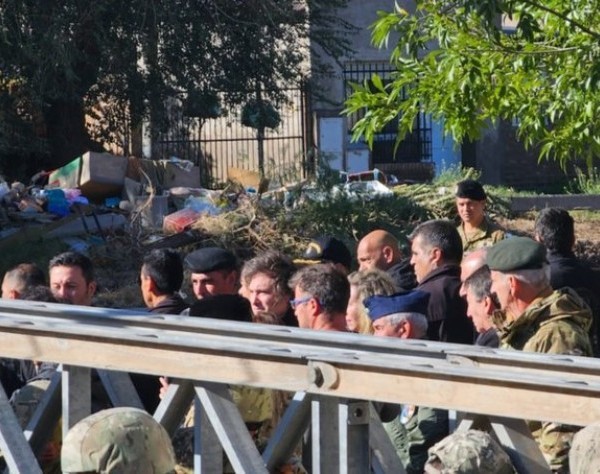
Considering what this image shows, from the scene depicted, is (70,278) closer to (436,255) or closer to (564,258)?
(436,255)

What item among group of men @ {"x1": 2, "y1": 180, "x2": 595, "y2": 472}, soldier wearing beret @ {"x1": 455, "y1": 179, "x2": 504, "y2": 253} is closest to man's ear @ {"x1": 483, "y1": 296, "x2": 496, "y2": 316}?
group of men @ {"x1": 2, "y1": 180, "x2": 595, "y2": 472}

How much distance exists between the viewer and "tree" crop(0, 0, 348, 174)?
595 inches

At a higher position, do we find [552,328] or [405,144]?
[552,328]

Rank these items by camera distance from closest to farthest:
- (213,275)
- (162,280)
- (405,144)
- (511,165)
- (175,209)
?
(162,280) → (213,275) → (175,209) → (405,144) → (511,165)

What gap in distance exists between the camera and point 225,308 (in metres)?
4.91

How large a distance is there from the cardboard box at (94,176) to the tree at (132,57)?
963 mm

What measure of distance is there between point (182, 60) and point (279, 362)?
578 inches

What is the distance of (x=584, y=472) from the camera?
102 inches

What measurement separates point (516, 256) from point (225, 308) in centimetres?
113

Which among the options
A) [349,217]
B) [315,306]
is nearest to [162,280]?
[315,306]

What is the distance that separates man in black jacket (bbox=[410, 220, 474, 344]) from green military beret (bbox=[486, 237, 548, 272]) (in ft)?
4.43

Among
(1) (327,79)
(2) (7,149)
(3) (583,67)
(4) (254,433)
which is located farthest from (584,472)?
(1) (327,79)

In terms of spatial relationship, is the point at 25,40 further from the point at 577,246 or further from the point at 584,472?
the point at 584,472

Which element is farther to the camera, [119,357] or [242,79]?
[242,79]
